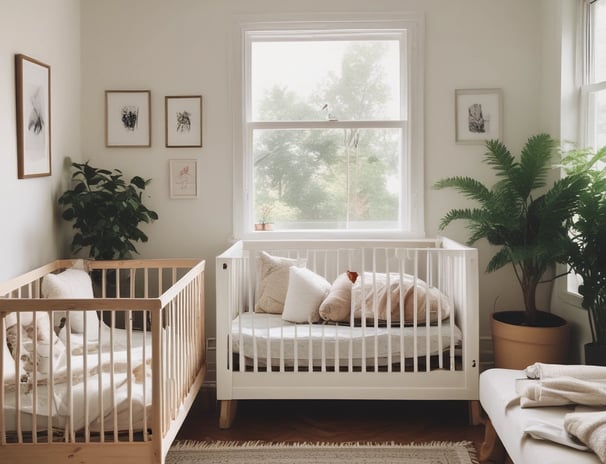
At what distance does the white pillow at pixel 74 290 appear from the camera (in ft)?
10.5

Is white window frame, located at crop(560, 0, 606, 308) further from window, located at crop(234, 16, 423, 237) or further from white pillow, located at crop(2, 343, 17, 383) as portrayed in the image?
white pillow, located at crop(2, 343, 17, 383)

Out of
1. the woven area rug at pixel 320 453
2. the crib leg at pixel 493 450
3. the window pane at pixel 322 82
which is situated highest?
the window pane at pixel 322 82

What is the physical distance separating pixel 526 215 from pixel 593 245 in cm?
45

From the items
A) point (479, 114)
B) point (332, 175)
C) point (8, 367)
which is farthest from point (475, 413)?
point (8, 367)

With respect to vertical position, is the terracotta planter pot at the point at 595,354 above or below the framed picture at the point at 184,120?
below

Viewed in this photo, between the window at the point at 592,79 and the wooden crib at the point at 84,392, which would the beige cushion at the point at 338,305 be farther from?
the window at the point at 592,79

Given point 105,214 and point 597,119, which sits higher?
point 597,119

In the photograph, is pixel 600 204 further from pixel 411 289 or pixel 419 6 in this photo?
pixel 419 6

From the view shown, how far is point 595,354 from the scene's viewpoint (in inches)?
123

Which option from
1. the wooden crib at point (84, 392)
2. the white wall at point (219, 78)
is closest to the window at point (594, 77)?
the white wall at point (219, 78)

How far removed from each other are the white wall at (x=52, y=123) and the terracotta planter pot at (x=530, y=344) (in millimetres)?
2467

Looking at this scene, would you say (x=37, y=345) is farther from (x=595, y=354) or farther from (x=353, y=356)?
(x=595, y=354)

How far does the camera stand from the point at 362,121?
408cm

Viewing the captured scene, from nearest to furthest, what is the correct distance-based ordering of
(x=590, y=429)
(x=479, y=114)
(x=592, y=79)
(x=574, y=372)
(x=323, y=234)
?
(x=590, y=429) < (x=574, y=372) < (x=592, y=79) < (x=479, y=114) < (x=323, y=234)
